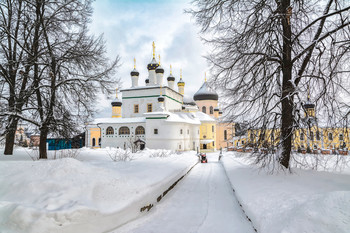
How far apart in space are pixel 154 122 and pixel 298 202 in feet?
85.1

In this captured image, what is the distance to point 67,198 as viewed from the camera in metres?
4.00

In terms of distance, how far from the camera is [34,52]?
10.1 meters

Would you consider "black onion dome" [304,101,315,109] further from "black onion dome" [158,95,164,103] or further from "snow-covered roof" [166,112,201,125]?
"black onion dome" [158,95,164,103]

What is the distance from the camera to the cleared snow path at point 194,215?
4234 mm

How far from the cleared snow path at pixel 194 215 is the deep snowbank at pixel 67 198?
0.38 m

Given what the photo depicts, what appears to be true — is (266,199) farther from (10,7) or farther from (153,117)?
(153,117)

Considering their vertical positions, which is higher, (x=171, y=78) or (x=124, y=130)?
(x=171, y=78)

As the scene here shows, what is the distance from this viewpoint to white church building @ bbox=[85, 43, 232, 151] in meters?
29.0

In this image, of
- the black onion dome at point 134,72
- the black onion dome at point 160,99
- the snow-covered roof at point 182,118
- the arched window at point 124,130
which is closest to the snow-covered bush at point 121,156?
the snow-covered roof at point 182,118

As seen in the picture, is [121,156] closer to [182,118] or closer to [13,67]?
[13,67]

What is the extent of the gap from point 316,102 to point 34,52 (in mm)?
11854

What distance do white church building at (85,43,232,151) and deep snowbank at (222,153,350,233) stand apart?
22693 mm

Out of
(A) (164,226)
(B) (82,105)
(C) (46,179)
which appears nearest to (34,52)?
(B) (82,105)

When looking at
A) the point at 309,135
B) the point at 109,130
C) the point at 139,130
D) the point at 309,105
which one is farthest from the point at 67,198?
the point at 109,130
